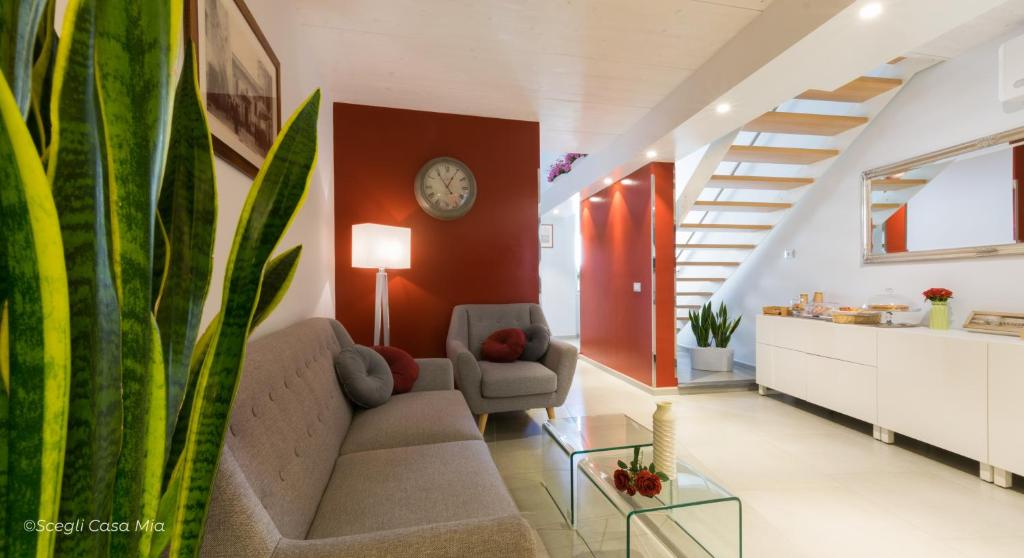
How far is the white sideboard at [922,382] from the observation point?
209 cm

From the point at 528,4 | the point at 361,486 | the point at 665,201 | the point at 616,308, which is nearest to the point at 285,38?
the point at 528,4

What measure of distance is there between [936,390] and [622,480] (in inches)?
83.6

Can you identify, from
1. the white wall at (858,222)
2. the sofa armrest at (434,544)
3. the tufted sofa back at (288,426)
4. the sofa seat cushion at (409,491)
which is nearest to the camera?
the sofa armrest at (434,544)

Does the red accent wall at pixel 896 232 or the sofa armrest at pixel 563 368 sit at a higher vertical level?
the red accent wall at pixel 896 232

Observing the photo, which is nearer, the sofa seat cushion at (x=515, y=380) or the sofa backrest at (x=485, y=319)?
the sofa seat cushion at (x=515, y=380)

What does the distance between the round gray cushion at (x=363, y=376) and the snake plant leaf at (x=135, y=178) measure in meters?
1.59

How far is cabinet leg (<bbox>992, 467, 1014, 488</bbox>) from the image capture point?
2094mm

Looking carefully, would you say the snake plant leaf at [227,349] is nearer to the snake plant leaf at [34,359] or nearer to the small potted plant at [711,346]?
Answer: the snake plant leaf at [34,359]

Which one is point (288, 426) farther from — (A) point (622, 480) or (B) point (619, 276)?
(B) point (619, 276)

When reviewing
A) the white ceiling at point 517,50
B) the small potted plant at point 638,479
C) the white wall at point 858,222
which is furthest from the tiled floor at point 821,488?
the white ceiling at point 517,50

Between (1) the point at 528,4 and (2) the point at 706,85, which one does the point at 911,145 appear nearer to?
(2) the point at 706,85

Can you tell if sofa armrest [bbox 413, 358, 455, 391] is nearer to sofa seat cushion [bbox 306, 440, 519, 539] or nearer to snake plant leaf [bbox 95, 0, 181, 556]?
sofa seat cushion [bbox 306, 440, 519, 539]

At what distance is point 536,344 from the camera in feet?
10.0

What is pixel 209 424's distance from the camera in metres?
0.49
